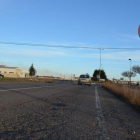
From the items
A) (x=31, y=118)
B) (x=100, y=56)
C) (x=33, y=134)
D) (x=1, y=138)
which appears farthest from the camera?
(x=100, y=56)

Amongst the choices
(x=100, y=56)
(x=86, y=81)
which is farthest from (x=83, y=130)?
(x=100, y=56)

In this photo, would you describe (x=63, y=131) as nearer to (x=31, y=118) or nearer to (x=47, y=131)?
(x=47, y=131)

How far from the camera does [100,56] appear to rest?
62.9m

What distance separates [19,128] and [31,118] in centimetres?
94

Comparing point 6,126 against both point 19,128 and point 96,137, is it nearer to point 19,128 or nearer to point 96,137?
point 19,128

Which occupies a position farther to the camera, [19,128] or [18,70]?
[18,70]

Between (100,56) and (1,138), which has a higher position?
(100,56)

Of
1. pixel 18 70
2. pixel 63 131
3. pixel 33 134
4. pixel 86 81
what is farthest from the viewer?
pixel 18 70

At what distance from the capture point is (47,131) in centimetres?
373

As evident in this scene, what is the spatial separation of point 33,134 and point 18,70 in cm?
9680

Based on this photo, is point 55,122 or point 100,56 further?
point 100,56

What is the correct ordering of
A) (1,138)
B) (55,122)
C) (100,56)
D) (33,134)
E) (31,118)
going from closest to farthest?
(1,138)
(33,134)
(55,122)
(31,118)
(100,56)

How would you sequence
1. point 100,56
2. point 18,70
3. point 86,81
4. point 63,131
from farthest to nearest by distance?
point 18,70
point 100,56
point 86,81
point 63,131

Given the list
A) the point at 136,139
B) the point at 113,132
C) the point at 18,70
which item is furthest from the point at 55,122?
the point at 18,70
